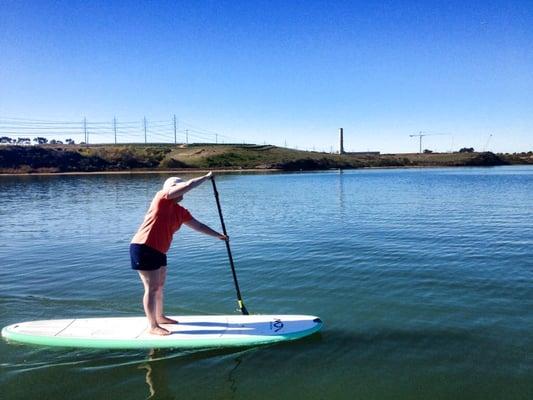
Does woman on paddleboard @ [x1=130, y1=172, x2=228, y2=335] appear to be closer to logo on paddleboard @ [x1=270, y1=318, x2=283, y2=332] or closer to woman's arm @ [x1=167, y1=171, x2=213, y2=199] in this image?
woman's arm @ [x1=167, y1=171, x2=213, y2=199]

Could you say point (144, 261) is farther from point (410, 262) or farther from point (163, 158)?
point (163, 158)

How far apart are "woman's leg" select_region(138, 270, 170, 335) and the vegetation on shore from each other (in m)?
113

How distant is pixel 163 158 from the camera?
13438 centimetres

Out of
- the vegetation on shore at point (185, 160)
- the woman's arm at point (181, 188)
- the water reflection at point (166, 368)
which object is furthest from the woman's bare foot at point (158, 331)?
the vegetation on shore at point (185, 160)

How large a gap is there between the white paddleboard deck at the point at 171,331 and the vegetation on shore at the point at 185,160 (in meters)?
111

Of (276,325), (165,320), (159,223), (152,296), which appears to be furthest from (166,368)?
(159,223)

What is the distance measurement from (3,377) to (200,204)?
31002 mm

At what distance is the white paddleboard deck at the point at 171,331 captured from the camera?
805 centimetres

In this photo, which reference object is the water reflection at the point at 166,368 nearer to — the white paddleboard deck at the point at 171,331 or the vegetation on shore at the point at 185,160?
the white paddleboard deck at the point at 171,331

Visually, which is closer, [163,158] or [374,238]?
[374,238]

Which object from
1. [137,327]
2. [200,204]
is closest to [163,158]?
[200,204]

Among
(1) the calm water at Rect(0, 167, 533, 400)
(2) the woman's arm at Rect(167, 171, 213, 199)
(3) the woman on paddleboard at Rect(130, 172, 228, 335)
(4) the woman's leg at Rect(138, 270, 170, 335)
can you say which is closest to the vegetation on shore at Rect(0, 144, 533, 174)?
(1) the calm water at Rect(0, 167, 533, 400)

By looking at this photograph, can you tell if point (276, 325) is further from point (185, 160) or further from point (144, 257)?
point (185, 160)

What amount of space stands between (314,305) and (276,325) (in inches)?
86.9
